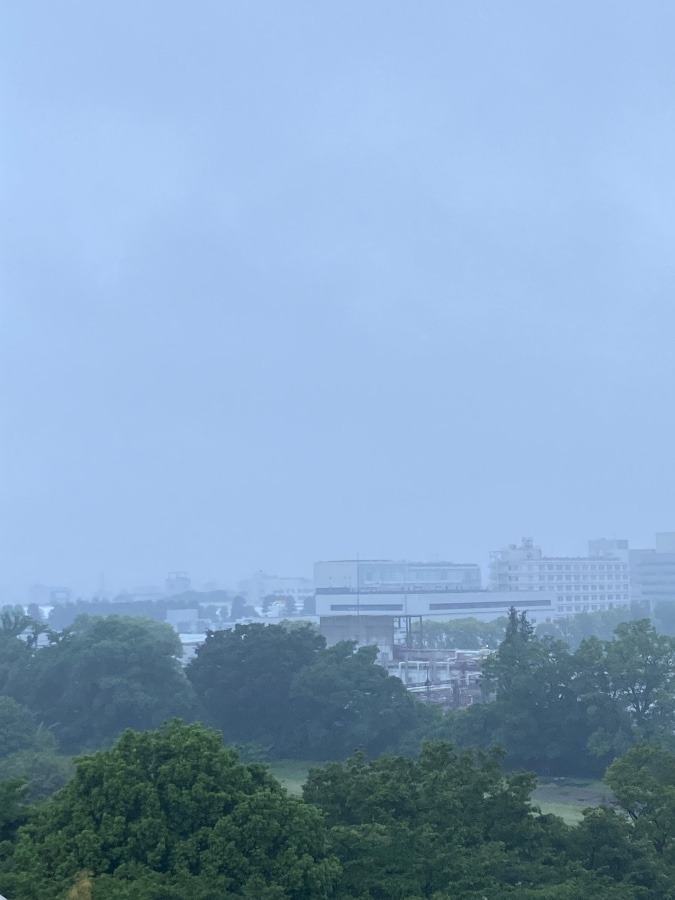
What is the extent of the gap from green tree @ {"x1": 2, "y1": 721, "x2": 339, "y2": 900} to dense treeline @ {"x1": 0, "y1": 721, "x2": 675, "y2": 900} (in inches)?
0.5

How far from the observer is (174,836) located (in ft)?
35.3

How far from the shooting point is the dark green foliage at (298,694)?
2878cm

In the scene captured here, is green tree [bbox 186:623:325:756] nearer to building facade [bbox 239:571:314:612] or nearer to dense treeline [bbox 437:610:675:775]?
dense treeline [bbox 437:610:675:775]

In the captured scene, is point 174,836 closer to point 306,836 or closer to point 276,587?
point 306,836

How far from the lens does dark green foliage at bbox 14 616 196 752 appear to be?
3006 cm

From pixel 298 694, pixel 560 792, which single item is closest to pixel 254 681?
pixel 298 694

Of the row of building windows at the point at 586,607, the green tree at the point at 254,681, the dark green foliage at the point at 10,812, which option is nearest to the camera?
the dark green foliage at the point at 10,812

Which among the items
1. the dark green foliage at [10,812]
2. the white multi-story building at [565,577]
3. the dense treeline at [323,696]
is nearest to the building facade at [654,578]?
the white multi-story building at [565,577]

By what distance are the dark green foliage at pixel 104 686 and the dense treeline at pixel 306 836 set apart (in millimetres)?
18226

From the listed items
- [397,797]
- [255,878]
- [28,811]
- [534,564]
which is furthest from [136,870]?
[534,564]

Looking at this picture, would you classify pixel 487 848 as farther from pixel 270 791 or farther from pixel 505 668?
pixel 505 668

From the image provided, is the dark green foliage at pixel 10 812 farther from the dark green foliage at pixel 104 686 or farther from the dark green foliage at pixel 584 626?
the dark green foliage at pixel 584 626

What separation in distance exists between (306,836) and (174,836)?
3.79 feet

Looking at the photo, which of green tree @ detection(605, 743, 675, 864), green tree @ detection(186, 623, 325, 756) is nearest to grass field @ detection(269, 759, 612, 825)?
green tree @ detection(186, 623, 325, 756)
